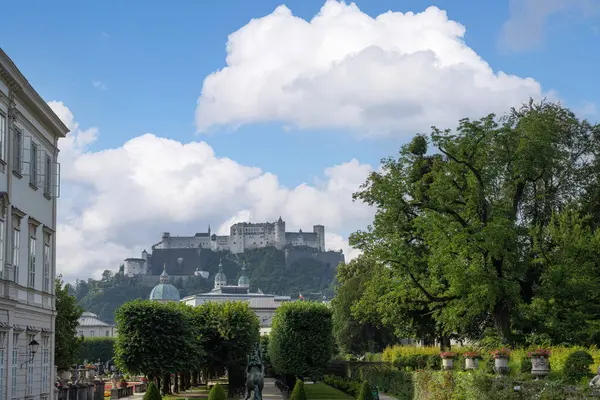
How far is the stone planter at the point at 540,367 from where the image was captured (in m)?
23.5

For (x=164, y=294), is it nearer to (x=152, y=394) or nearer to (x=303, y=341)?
(x=303, y=341)

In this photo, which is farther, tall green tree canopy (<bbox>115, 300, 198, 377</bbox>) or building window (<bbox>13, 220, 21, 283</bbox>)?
tall green tree canopy (<bbox>115, 300, 198, 377</bbox>)

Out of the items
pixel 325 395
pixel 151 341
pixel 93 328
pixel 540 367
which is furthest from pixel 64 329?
pixel 93 328

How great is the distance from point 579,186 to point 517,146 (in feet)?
22.7

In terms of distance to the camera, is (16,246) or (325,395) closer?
(16,246)

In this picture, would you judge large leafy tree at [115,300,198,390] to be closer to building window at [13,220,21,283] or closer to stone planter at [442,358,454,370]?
stone planter at [442,358,454,370]

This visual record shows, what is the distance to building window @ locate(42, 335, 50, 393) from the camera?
90.9ft

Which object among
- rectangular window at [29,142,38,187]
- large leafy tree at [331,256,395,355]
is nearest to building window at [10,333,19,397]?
rectangular window at [29,142,38,187]

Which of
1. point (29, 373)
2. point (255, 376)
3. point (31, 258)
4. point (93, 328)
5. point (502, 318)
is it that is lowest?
point (255, 376)

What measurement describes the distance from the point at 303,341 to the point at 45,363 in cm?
2514

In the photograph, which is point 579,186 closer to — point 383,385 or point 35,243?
point 383,385

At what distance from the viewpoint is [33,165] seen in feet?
87.9

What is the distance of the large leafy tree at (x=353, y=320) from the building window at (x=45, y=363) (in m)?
34.8

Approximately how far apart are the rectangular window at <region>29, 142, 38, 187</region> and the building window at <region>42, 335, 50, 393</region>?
536cm
